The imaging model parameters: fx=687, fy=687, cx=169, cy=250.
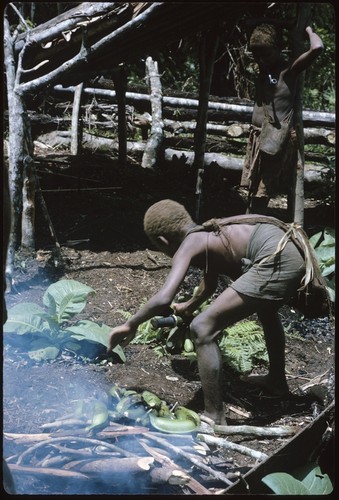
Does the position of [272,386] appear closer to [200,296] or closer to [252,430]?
[252,430]

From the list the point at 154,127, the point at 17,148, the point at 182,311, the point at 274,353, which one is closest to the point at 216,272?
the point at 182,311

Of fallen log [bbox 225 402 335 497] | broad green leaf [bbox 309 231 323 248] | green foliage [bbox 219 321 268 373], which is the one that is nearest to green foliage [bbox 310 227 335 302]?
broad green leaf [bbox 309 231 323 248]

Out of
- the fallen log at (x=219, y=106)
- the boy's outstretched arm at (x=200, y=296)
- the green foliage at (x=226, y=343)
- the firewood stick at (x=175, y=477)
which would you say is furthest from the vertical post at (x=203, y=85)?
the firewood stick at (x=175, y=477)

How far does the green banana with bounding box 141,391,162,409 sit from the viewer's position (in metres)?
4.55

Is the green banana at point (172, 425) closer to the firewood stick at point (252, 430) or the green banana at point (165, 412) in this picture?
the green banana at point (165, 412)

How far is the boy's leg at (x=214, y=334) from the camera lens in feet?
14.9

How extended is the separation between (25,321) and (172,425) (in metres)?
1.59

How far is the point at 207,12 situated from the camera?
278 inches

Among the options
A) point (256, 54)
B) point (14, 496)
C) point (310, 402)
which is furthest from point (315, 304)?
point (14, 496)

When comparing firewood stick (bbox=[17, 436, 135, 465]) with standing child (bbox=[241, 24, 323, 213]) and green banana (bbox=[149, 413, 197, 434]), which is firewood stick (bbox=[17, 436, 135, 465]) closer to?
green banana (bbox=[149, 413, 197, 434])

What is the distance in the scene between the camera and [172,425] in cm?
438

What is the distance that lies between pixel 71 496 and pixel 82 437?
0.66 meters

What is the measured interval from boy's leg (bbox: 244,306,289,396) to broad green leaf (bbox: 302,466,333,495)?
1039 millimetres

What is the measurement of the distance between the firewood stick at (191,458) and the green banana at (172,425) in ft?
0.33
